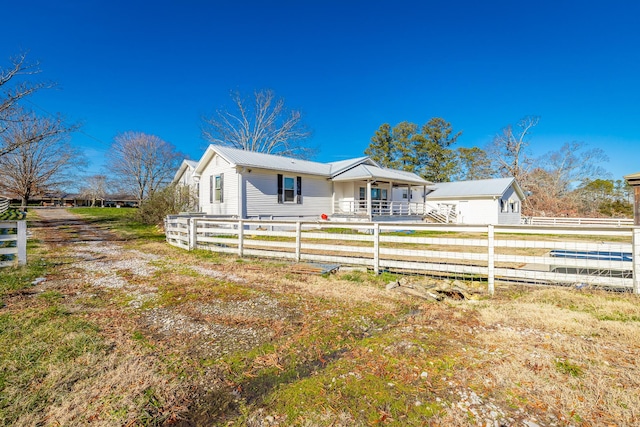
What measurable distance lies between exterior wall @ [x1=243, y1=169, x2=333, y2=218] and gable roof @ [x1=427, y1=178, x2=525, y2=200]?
14054 mm

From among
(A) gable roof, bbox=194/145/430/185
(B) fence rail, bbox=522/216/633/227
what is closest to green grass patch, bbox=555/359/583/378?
(A) gable roof, bbox=194/145/430/185

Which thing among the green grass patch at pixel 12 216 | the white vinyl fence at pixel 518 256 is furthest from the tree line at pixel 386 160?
the white vinyl fence at pixel 518 256

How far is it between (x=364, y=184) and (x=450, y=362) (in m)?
19.6

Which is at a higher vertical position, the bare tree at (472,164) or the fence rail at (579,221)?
the bare tree at (472,164)

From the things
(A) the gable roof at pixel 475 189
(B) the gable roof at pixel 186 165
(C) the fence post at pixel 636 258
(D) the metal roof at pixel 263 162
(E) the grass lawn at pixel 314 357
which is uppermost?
(B) the gable roof at pixel 186 165

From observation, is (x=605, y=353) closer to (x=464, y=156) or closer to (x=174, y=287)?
(x=174, y=287)

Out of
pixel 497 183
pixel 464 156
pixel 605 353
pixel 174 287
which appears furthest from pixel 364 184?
pixel 464 156

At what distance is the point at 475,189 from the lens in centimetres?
2819

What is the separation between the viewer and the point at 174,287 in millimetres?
5645

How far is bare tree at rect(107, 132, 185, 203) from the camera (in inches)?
1474

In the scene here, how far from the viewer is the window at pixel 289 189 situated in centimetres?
1794

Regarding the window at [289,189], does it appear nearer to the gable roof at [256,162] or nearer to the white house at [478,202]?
the gable roof at [256,162]

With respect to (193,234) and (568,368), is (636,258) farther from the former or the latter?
(193,234)

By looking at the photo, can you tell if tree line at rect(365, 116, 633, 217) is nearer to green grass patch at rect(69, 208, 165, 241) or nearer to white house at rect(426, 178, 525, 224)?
white house at rect(426, 178, 525, 224)
